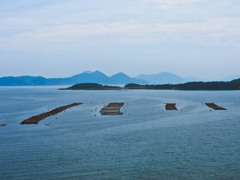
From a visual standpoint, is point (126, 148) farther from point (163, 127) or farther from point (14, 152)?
point (163, 127)

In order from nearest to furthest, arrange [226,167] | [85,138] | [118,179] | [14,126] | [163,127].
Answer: [118,179] → [226,167] → [85,138] → [163,127] → [14,126]

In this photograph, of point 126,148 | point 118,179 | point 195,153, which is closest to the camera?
point 118,179

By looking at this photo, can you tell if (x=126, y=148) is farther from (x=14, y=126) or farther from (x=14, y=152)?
(x=14, y=126)

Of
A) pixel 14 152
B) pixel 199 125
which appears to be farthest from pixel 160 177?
pixel 199 125

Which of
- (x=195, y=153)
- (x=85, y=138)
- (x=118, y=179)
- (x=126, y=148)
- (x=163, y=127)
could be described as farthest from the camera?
(x=163, y=127)

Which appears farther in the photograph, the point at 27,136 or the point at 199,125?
the point at 199,125

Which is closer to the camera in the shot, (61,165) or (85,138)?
(61,165)

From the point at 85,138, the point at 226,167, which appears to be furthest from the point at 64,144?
the point at 226,167

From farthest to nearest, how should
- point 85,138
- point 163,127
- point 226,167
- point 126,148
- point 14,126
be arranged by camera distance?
1. point 14,126
2. point 163,127
3. point 85,138
4. point 126,148
5. point 226,167

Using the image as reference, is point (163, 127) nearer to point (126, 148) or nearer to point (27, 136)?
point (126, 148)
